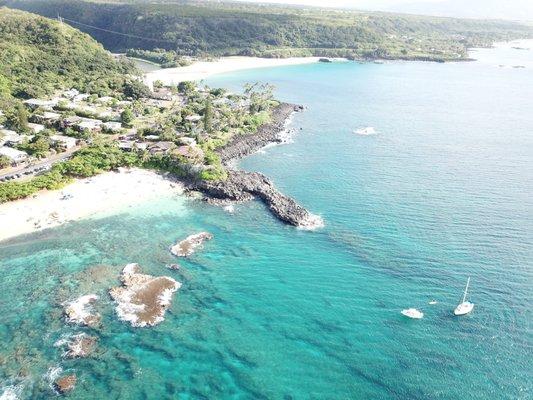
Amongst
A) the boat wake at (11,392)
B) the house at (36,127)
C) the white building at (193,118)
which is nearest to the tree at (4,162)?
the house at (36,127)

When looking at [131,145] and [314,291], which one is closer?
[314,291]

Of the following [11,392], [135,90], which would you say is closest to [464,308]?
[11,392]

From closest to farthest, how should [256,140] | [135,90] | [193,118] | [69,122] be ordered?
[69,122]
[256,140]
[193,118]
[135,90]

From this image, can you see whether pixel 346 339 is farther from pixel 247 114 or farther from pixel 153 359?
pixel 247 114

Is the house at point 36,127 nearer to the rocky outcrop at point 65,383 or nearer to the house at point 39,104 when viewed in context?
the house at point 39,104

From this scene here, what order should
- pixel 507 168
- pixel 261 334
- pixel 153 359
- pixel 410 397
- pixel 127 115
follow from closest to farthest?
pixel 410 397 < pixel 153 359 < pixel 261 334 < pixel 507 168 < pixel 127 115

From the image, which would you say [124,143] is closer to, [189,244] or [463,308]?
[189,244]

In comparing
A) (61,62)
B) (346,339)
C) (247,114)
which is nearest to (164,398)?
(346,339)

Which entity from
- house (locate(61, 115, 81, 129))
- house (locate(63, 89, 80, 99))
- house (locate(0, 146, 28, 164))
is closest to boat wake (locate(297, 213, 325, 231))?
house (locate(0, 146, 28, 164))
